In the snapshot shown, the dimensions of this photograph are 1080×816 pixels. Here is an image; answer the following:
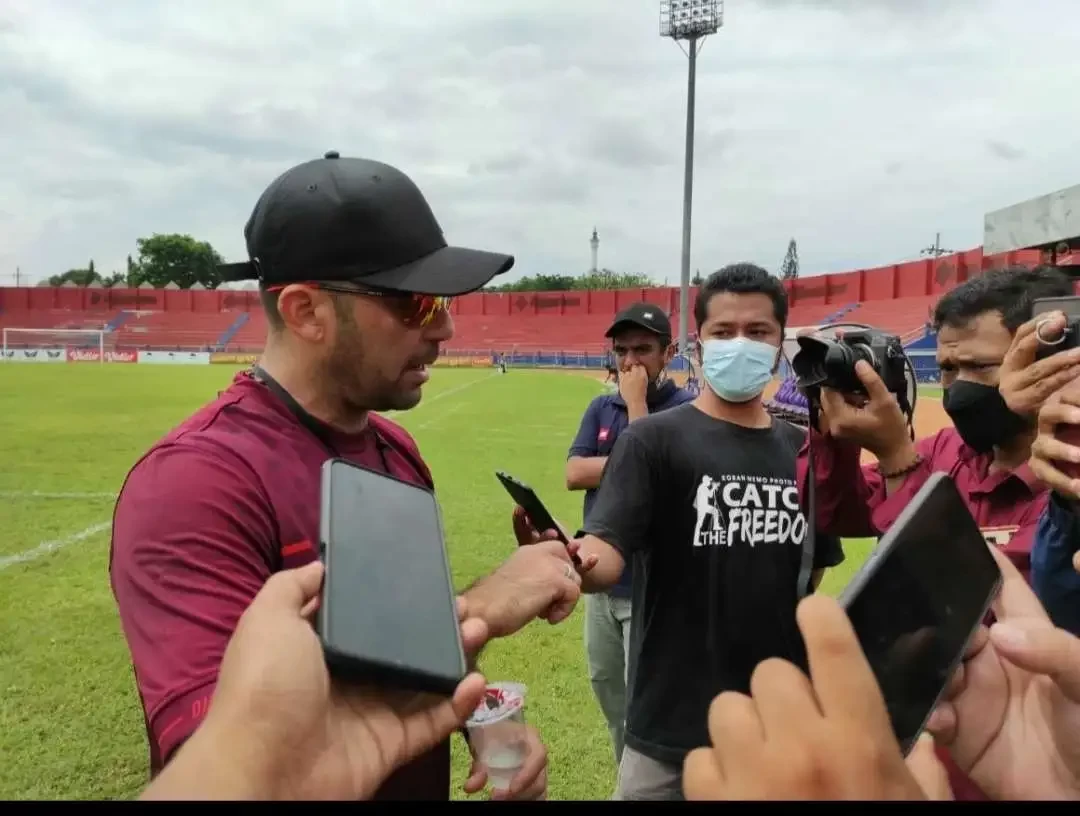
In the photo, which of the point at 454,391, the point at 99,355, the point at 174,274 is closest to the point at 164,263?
the point at 174,274

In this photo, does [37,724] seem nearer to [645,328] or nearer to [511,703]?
[511,703]

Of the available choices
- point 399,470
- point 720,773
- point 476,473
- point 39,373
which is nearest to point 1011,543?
point 399,470

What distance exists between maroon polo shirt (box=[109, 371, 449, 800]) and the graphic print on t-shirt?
3.82 ft

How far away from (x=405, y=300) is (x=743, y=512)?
1.37m

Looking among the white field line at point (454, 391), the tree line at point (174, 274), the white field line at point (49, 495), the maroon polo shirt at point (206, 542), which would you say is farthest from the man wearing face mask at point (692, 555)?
the tree line at point (174, 274)

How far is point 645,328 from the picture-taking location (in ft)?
14.3

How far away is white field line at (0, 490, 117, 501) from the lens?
8633mm

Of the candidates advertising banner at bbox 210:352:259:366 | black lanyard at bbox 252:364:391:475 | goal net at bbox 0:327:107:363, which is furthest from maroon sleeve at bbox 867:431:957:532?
goal net at bbox 0:327:107:363

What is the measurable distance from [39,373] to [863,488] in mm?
34411

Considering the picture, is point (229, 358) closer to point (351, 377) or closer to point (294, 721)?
point (351, 377)

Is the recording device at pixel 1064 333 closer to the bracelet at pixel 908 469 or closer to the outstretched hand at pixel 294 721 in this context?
the bracelet at pixel 908 469

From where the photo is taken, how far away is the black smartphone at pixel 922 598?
93cm

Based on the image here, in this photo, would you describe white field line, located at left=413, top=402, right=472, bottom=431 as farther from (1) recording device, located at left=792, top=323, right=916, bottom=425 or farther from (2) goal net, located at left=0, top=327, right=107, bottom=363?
(2) goal net, located at left=0, top=327, right=107, bottom=363

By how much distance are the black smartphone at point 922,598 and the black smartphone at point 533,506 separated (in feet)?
3.60
